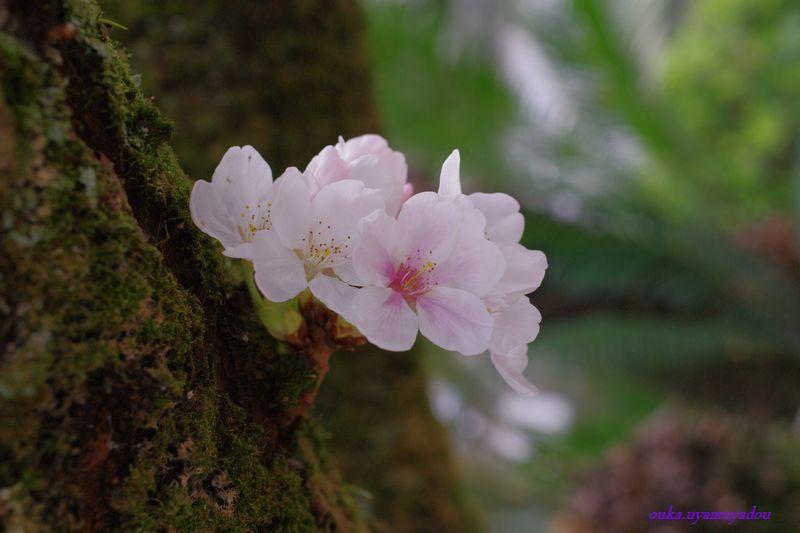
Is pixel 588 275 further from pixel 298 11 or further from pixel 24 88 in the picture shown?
pixel 24 88

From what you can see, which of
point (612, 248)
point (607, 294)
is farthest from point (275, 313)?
point (607, 294)

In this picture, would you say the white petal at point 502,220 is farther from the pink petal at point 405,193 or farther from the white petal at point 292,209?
the white petal at point 292,209

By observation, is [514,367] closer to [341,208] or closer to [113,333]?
[341,208]

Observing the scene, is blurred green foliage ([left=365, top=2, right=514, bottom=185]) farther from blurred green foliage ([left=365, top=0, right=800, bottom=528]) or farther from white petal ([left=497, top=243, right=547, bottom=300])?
white petal ([left=497, top=243, right=547, bottom=300])

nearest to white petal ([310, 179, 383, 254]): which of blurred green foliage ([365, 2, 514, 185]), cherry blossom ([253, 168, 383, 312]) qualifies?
cherry blossom ([253, 168, 383, 312])

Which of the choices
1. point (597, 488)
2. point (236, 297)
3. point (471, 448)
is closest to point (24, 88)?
point (236, 297)
